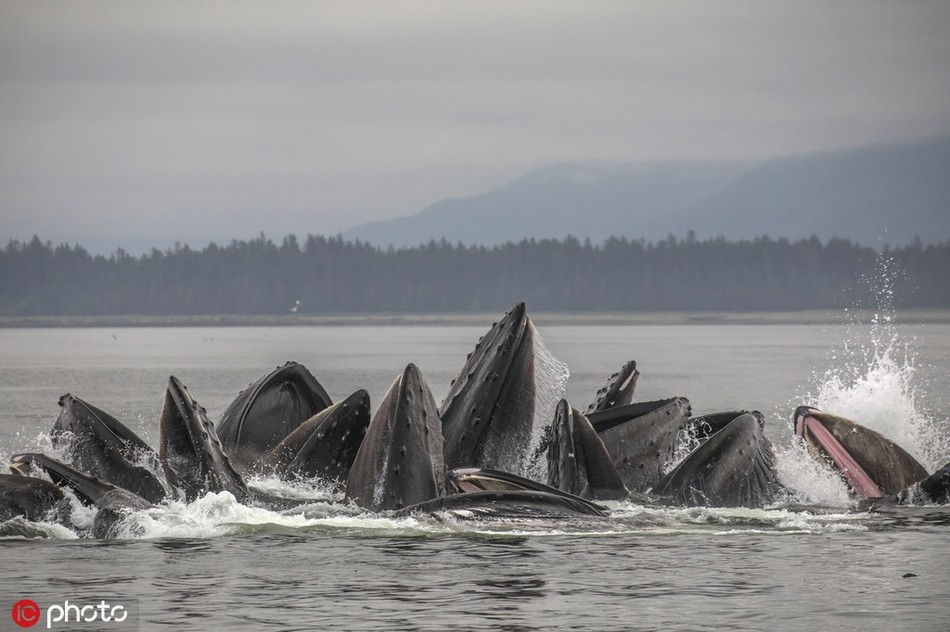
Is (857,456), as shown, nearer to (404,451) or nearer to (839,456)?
(839,456)

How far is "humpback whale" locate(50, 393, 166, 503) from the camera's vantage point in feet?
52.7

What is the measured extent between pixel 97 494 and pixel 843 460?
8169 millimetres

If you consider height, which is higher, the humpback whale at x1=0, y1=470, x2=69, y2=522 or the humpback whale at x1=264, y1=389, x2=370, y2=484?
the humpback whale at x1=264, y1=389, x2=370, y2=484

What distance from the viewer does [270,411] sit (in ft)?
63.1

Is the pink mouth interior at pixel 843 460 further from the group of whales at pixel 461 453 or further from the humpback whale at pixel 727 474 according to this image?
the humpback whale at pixel 727 474

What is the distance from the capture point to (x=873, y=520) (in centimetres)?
1653

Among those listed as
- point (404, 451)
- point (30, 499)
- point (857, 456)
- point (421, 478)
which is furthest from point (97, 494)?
point (857, 456)

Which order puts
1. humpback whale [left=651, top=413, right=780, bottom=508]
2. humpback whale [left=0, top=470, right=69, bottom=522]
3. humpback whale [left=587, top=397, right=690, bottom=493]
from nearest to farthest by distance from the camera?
humpback whale [left=0, top=470, right=69, bottom=522] < humpback whale [left=651, top=413, right=780, bottom=508] < humpback whale [left=587, top=397, right=690, bottom=493]

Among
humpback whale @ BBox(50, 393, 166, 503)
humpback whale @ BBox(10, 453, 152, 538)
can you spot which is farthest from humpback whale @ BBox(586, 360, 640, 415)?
humpback whale @ BBox(10, 453, 152, 538)

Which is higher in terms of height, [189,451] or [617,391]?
[617,391]

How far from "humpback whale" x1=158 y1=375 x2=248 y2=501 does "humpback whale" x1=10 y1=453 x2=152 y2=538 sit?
63 cm

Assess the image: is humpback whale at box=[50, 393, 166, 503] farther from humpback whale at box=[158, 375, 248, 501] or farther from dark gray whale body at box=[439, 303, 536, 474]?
dark gray whale body at box=[439, 303, 536, 474]

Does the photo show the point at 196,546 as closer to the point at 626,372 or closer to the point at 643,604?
the point at 643,604

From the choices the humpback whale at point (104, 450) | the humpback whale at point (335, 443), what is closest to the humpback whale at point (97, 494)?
the humpback whale at point (104, 450)
